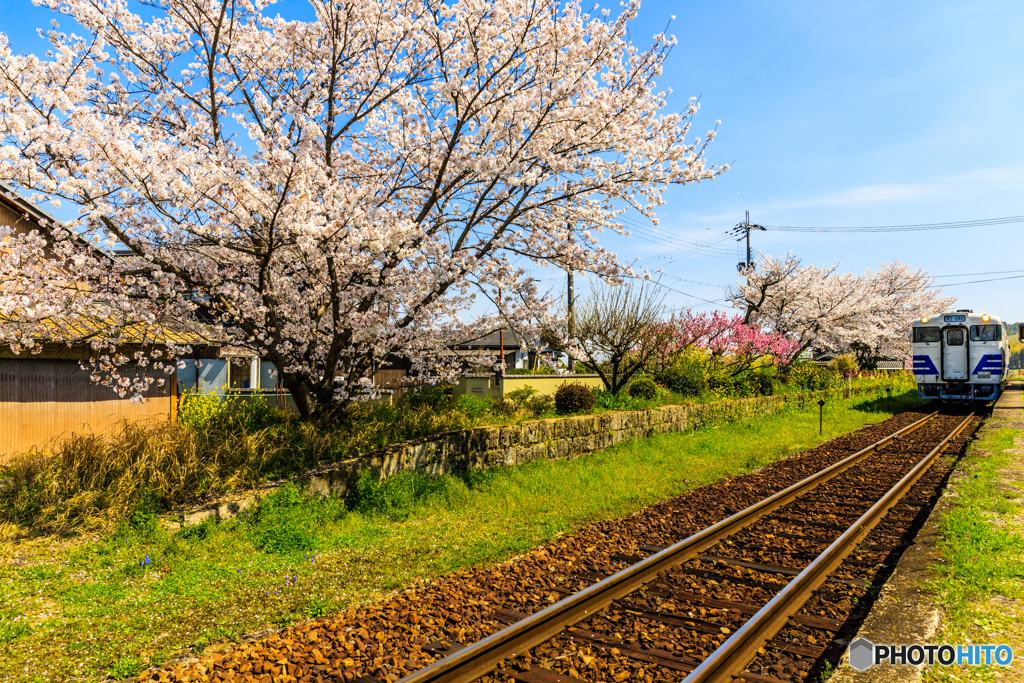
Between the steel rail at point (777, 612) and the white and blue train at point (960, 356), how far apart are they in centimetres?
1938

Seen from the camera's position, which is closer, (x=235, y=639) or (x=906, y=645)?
(x=906, y=645)

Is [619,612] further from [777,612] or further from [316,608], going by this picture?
[316,608]

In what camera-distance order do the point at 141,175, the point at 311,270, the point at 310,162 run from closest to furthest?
the point at 141,175
the point at 310,162
the point at 311,270

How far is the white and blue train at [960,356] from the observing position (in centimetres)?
2336

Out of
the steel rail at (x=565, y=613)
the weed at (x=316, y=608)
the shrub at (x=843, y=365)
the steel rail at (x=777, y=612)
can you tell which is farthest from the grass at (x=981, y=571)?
the shrub at (x=843, y=365)

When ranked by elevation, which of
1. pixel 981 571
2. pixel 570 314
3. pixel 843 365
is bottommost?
pixel 981 571

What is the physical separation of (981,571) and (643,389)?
12.5 m

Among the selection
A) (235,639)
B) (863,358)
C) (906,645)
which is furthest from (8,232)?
(863,358)

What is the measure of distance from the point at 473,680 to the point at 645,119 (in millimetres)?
9205

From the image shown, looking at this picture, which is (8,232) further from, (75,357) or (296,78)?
(296,78)

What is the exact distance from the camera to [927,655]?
4641mm

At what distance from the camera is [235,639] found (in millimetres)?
5105

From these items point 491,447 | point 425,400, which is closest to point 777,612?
point 491,447

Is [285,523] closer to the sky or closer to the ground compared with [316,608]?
closer to the sky
